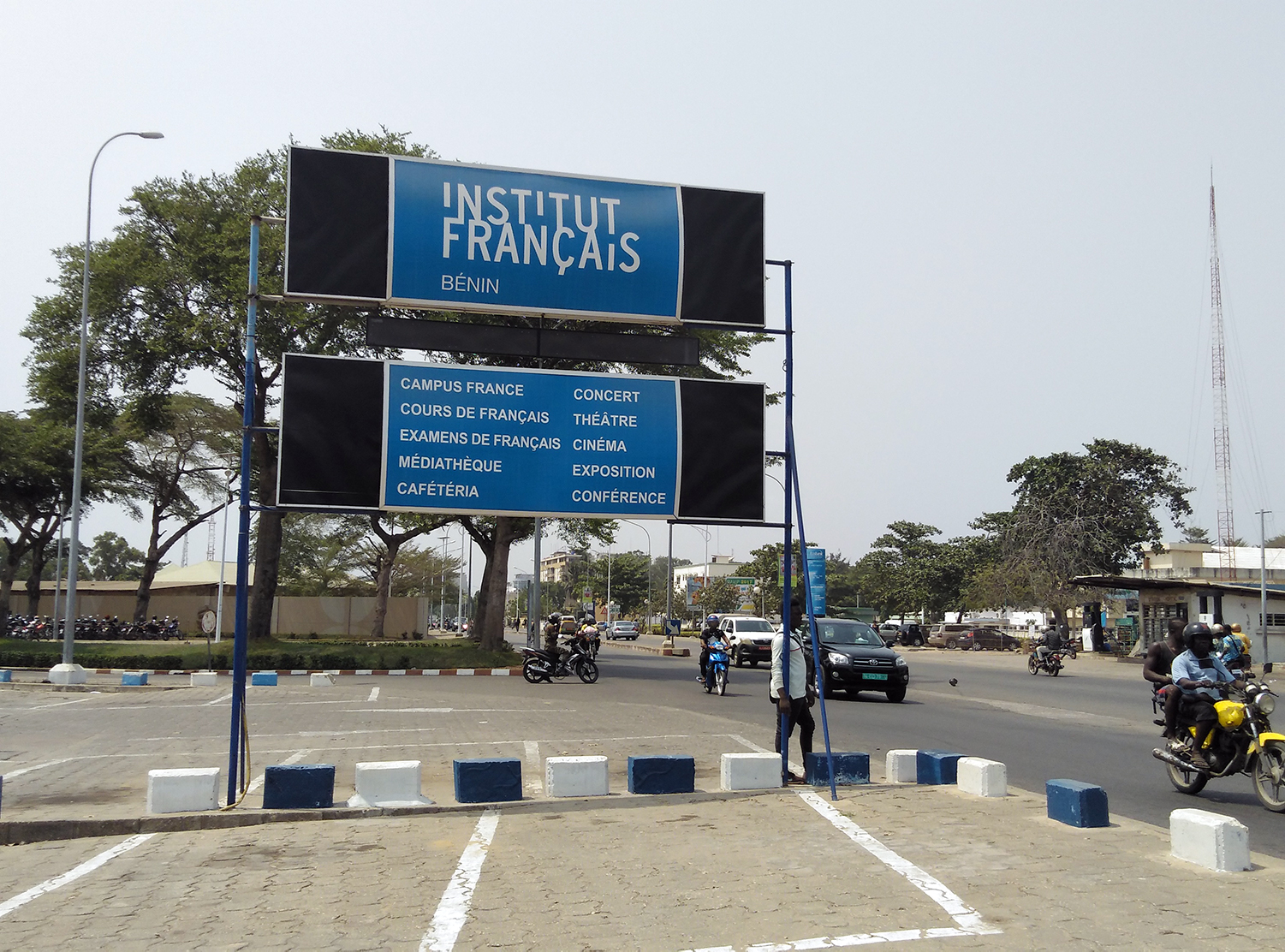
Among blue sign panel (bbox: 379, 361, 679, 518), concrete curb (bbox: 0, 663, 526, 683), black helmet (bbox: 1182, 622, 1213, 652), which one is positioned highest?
blue sign panel (bbox: 379, 361, 679, 518)

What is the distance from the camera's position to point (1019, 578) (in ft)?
170

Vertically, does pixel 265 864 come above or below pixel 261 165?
below

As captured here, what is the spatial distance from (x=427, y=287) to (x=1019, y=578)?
48.0 meters

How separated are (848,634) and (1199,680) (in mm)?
12325

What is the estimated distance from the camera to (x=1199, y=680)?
923cm

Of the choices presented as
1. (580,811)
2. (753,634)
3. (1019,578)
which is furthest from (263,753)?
(1019,578)

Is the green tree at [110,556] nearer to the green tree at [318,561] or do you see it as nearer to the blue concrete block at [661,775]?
the green tree at [318,561]

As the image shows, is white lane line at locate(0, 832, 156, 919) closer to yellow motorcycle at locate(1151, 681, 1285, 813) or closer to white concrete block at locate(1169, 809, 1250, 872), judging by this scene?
white concrete block at locate(1169, 809, 1250, 872)

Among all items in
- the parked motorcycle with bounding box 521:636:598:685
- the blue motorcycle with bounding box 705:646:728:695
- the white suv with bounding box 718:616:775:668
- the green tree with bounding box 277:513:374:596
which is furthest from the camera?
the green tree with bounding box 277:513:374:596

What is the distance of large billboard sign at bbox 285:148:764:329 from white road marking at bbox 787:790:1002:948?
14.6 ft

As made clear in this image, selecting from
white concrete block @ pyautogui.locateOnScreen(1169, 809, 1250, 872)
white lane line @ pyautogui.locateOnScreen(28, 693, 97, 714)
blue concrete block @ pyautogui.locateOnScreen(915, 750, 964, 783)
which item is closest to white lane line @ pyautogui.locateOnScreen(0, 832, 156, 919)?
blue concrete block @ pyautogui.locateOnScreen(915, 750, 964, 783)

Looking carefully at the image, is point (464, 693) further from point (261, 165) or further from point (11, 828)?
point (261, 165)

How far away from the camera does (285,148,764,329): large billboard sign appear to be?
9008mm

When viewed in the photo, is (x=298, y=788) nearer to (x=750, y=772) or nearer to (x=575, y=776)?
(x=575, y=776)
